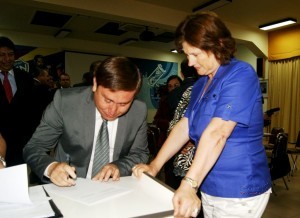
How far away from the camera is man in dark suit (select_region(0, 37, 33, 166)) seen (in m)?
2.44

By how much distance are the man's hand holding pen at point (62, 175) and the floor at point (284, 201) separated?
8.83ft

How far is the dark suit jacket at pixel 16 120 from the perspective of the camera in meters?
2.44

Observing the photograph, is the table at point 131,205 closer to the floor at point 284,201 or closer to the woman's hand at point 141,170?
the woman's hand at point 141,170

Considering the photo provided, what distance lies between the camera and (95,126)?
1.44 metres

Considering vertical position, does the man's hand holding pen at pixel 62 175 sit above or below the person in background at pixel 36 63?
below

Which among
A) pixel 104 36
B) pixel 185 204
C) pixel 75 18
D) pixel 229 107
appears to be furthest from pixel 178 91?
pixel 104 36

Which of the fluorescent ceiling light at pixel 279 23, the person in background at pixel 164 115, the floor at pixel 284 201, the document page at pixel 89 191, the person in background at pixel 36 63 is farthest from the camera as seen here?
the person in background at pixel 36 63

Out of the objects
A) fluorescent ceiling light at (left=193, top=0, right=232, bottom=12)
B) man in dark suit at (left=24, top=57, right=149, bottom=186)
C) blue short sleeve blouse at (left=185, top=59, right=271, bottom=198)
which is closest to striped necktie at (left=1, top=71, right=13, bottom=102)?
man in dark suit at (left=24, top=57, right=149, bottom=186)

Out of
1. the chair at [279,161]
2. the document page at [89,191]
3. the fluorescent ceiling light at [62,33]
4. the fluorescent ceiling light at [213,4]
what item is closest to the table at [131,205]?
the document page at [89,191]

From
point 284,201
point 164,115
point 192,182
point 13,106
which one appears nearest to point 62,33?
point 164,115

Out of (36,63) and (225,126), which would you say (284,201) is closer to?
(225,126)

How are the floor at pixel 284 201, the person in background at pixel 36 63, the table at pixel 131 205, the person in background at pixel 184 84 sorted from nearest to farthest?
the table at pixel 131 205 → the person in background at pixel 184 84 → the floor at pixel 284 201 → the person in background at pixel 36 63

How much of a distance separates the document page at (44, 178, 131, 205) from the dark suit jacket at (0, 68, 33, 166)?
153 cm

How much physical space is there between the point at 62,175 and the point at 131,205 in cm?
35
